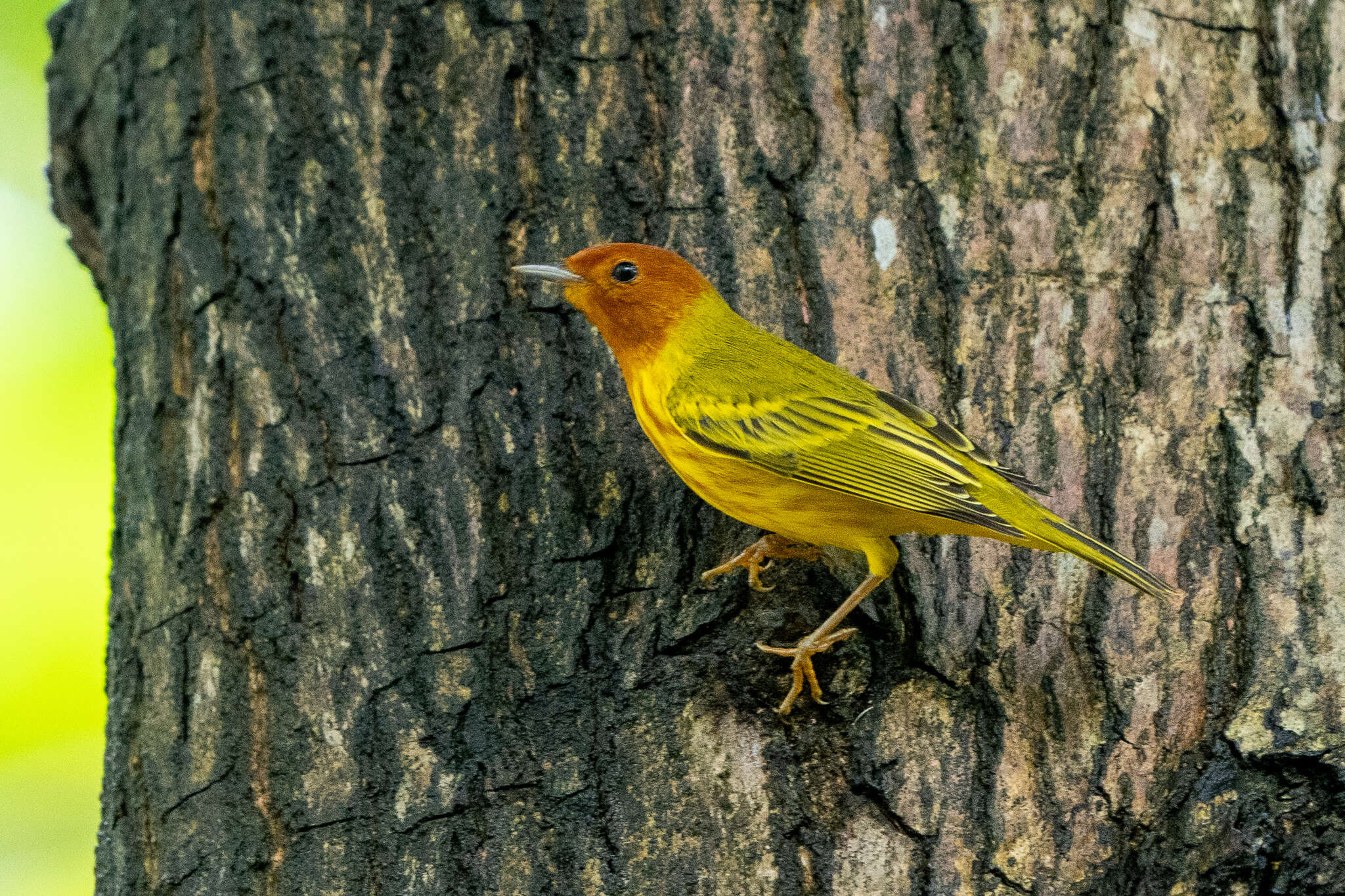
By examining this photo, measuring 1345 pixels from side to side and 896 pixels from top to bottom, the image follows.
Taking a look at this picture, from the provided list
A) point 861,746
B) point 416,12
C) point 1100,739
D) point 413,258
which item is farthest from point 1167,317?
point 416,12

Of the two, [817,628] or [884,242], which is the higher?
[884,242]

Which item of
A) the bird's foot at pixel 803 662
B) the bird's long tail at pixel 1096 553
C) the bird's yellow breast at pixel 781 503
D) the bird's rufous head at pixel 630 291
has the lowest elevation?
the bird's foot at pixel 803 662

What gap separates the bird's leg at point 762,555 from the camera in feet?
8.54

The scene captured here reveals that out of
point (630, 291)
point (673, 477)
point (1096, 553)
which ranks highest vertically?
point (630, 291)

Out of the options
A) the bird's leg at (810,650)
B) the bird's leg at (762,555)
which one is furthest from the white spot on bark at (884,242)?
the bird's leg at (810,650)

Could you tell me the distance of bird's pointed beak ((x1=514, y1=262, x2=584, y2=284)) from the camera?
281 cm

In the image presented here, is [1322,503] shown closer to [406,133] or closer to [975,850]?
[975,850]

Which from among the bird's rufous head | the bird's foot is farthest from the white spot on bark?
the bird's foot

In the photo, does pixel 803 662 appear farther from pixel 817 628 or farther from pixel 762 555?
pixel 762 555

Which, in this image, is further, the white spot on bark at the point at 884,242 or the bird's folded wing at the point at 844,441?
the white spot on bark at the point at 884,242

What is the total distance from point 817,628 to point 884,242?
1048 mm

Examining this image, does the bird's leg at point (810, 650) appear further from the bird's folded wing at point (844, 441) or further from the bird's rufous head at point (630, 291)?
the bird's rufous head at point (630, 291)

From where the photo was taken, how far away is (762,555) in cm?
268

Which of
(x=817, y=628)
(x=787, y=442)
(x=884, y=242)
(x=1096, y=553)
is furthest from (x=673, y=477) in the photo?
(x=1096, y=553)
